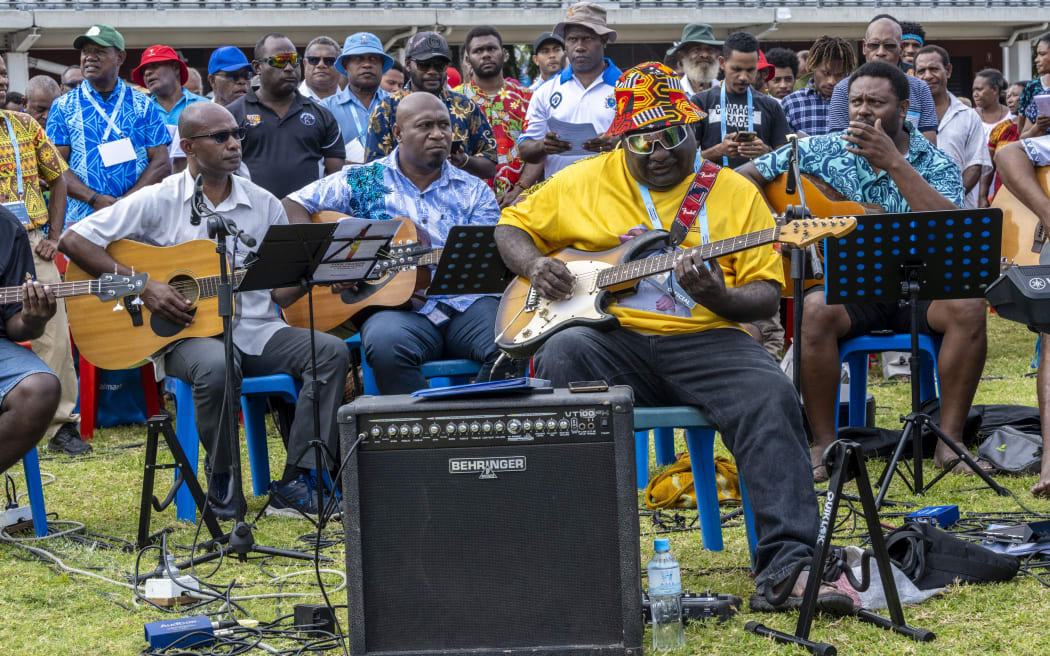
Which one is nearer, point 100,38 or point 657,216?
point 657,216

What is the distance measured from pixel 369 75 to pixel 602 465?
5865 mm

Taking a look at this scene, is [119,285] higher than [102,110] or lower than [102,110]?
lower

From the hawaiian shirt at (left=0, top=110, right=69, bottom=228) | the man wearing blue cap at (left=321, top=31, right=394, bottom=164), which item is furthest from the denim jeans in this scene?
the man wearing blue cap at (left=321, top=31, right=394, bottom=164)

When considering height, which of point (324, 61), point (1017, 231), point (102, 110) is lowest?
point (1017, 231)

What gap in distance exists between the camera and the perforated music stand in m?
5.48

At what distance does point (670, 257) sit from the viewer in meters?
4.49

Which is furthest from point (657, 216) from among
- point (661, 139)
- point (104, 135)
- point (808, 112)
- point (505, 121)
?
point (104, 135)

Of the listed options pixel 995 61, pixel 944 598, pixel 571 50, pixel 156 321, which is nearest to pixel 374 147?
pixel 571 50

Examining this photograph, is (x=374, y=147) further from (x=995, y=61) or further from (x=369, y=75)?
(x=995, y=61)

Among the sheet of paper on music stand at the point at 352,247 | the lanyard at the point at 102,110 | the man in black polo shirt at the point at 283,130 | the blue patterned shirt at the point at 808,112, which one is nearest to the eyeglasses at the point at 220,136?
the sheet of paper on music stand at the point at 352,247

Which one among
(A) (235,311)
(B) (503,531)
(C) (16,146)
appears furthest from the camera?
(C) (16,146)

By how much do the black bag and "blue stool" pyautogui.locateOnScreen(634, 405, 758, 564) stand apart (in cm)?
55

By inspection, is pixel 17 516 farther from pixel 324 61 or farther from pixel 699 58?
pixel 699 58

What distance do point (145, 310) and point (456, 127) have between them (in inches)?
96.0
